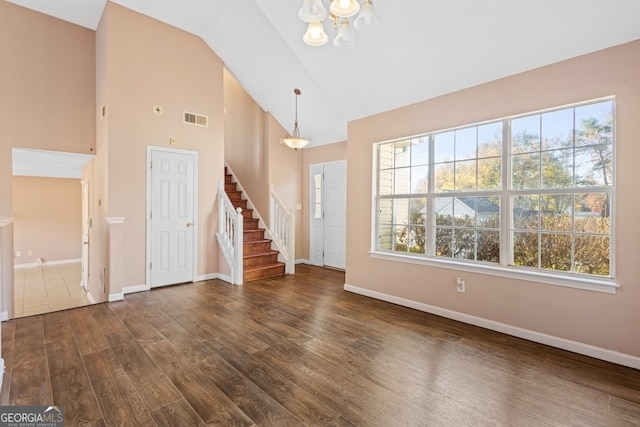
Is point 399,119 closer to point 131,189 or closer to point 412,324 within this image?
point 412,324

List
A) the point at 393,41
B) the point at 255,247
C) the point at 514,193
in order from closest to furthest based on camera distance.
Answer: the point at 514,193, the point at 393,41, the point at 255,247

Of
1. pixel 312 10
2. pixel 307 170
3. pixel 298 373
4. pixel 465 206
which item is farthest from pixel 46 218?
pixel 465 206

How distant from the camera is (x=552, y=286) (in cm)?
288

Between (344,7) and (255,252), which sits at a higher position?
(344,7)

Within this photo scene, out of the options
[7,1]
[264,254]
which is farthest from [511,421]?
[7,1]

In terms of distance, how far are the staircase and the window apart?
2.43m

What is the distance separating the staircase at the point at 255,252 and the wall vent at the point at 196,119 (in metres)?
1.97

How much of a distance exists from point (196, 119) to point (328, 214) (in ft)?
10.4

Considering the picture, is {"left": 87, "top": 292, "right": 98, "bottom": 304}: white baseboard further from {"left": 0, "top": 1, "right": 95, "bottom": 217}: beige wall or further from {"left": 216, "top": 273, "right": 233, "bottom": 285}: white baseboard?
{"left": 216, "top": 273, "right": 233, "bottom": 285}: white baseboard

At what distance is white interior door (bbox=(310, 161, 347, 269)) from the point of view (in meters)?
6.35

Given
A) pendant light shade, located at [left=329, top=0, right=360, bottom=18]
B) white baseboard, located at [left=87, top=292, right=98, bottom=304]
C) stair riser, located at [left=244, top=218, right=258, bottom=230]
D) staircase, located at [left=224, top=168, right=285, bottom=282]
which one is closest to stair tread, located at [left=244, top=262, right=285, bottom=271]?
staircase, located at [left=224, top=168, right=285, bottom=282]

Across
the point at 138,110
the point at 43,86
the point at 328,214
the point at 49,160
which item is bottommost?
the point at 328,214

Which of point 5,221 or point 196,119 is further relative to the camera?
point 196,119

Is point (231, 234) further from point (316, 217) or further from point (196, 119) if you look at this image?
point (316, 217)
